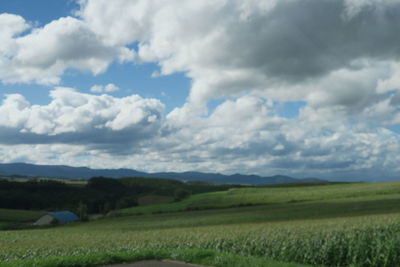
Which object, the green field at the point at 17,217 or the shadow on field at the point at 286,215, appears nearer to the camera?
the shadow on field at the point at 286,215

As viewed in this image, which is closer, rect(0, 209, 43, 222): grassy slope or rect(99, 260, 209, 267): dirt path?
rect(99, 260, 209, 267): dirt path

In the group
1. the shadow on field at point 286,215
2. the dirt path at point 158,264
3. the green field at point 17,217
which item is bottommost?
the green field at point 17,217

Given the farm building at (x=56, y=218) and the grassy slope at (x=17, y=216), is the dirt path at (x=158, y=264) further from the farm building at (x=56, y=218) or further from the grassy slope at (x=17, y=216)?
the grassy slope at (x=17, y=216)

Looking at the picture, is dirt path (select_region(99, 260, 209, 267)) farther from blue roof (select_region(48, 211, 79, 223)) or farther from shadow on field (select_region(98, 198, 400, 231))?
blue roof (select_region(48, 211, 79, 223))

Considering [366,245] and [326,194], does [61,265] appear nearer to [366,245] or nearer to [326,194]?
[366,245]

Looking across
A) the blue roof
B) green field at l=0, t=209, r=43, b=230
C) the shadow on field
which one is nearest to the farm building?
the blue roof

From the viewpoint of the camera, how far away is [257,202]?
240 feet

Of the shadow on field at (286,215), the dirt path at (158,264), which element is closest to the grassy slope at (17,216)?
the shadow on field at (286,215)

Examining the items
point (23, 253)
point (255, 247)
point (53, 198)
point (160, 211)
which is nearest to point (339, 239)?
point (255, 247)

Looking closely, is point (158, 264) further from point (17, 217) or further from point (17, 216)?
Answer: point (17, 216)

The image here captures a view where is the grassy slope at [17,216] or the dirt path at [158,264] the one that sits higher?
the dirt path at [158,264]

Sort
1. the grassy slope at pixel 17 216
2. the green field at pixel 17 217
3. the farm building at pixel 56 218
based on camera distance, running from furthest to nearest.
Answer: the grassy slope at pixel 17 216 < the green field at pixel 17 217 < the farm building at pixel 56 218

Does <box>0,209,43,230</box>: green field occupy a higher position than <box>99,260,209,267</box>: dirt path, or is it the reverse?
<box>99,260,209,267</box>: dirt path

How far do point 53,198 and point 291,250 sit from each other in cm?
11915
